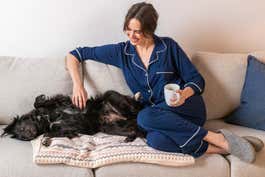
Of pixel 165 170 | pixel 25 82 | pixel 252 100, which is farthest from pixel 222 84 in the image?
pixel 25 82

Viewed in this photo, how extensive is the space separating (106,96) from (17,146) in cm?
60

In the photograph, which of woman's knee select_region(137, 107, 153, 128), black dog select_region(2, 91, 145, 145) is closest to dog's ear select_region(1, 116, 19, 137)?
black dog select_region(2, 91, 145, 145)

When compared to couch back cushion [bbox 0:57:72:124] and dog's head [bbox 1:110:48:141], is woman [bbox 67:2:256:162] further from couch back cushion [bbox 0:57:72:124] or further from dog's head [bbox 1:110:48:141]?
dog's head [bbox 1:110:48:141]

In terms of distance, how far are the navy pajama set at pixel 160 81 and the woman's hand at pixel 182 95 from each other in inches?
1.0

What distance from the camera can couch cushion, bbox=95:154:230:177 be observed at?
6.57ft

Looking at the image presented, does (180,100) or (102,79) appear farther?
(102,79)

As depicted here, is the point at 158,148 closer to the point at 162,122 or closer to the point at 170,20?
the point at 162,122

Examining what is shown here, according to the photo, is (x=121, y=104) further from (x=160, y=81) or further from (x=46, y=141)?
(x=46, y=141)

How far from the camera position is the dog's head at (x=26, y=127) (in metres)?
2.24

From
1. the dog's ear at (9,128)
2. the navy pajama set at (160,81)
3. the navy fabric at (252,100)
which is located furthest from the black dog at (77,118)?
the navy fabric at (252,100)

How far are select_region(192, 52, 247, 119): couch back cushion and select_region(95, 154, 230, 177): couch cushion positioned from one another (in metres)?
0.59

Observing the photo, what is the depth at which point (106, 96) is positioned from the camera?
2.45m

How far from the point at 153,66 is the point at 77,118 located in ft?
1.77

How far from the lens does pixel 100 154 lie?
207cm
